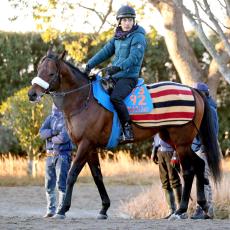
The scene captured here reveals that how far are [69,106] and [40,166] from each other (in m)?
9.08

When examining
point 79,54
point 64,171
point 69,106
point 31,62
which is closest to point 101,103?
point 69,106

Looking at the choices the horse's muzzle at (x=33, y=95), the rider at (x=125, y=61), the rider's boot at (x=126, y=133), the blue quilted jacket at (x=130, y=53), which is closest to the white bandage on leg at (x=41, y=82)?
the horse's muzzle at (x=33, y=95)

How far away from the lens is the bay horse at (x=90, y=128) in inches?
357

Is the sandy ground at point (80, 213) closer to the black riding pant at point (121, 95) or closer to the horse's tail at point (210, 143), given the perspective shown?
the horse's tail at point (210, 143)

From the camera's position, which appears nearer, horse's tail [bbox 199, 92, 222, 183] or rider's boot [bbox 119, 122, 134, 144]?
rider's boot [bbox 119, 122, 134, 144]

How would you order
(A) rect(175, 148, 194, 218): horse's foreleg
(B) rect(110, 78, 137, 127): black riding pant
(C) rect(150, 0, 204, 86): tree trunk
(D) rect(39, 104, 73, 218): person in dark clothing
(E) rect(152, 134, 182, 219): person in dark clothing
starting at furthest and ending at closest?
(C) rect(150, 0, 204, 86): tree trunk
(E) rect(152, 134, 182, 219): person in dark clothing
(D) rect(39, 104, 73, 218): person in dark clothing
(A) rect(175, 148, 194, 218): horse's foreleg
(B) rect(110, 78, 137, 127): black riding pant

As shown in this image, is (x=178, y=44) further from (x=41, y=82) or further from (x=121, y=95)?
(x=41, y=82)

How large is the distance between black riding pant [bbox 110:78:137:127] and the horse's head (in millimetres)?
719

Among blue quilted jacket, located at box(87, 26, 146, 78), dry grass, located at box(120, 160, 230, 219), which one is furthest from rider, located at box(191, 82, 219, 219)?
blue quilted jacket, located at box(87, 26, 146, 78)

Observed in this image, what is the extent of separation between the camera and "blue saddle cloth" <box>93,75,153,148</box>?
9.31 m

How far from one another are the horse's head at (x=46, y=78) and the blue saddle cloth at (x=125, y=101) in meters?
0.54

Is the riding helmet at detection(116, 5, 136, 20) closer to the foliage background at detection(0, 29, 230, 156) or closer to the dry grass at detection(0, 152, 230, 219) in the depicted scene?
the dry grass at detection(0, 152, 230, 219)

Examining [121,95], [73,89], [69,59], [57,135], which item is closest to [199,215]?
[121,95]

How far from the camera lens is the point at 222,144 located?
21312 millimetres
